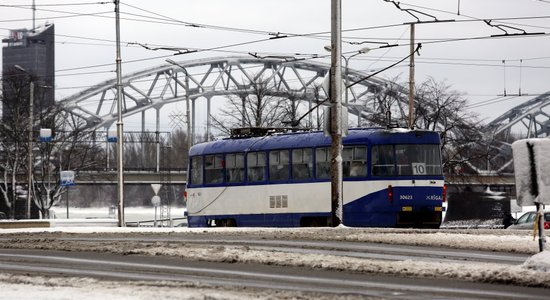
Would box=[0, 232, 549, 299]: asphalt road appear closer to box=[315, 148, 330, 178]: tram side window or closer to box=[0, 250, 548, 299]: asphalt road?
box=[0, 250, 548, 299]: asphalt road

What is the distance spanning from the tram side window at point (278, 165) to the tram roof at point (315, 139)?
226mm

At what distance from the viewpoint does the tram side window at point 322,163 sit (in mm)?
36812

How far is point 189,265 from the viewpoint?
17.3 metres

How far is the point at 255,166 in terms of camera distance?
39594 millimetres

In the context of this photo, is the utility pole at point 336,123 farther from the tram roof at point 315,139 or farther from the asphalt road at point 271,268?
the asphalt road at point 271,268

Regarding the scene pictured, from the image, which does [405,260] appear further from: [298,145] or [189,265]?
[298,145]

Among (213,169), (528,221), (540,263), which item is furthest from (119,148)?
(540,263)

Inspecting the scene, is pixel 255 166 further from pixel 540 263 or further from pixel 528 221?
pixel 540 263

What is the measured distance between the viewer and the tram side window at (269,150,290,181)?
38250 mm

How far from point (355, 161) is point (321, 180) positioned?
5.35ft

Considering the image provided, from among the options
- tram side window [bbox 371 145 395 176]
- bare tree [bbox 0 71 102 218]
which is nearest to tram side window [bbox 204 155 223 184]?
tram side window [bbox 371 145 395 176]

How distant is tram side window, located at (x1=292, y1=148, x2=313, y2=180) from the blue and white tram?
0.03 meters

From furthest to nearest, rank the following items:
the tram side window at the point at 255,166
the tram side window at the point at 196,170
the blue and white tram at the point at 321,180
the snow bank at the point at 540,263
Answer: the tram side window at the point at 196,170 → the tram side window at the point at 255,166 → the blue and white tram at the point at 321,180 → the snow bank at the point at 540,263

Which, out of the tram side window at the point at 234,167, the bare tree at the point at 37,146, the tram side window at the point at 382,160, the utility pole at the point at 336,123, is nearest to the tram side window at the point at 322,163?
the tram side window at the point at 382,160
